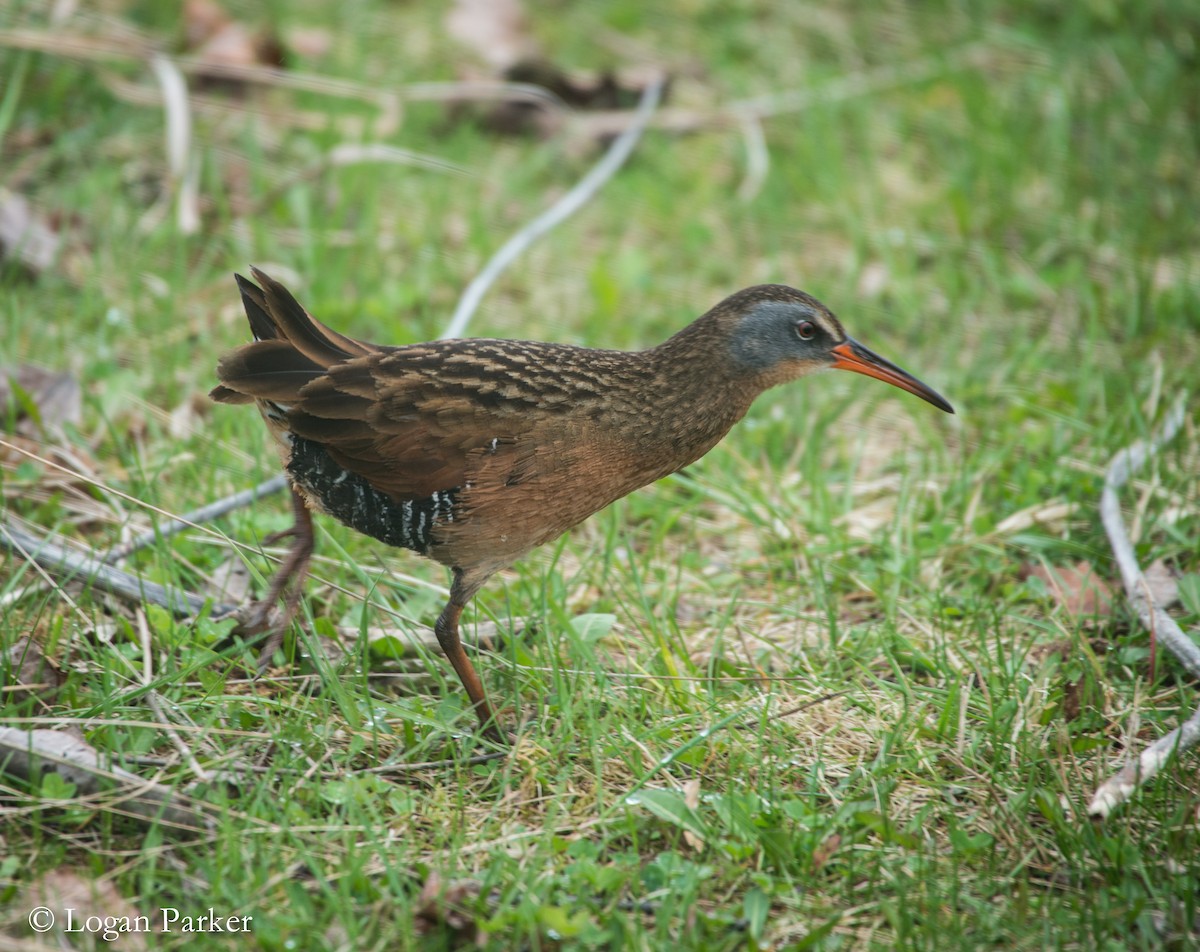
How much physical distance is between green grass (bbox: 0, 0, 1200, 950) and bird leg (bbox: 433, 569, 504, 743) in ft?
0.28

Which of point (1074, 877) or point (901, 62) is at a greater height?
point (901, 62)

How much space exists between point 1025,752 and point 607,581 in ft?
4.36

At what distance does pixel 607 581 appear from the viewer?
12.6 ft

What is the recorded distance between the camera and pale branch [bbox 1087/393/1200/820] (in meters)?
2.93

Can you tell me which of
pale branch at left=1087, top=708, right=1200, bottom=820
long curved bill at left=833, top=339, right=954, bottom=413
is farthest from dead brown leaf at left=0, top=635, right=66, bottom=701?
pale branch at left=1087, top=708, right=1200, bottom=820

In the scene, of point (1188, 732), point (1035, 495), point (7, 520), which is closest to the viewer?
point (1188, 732)

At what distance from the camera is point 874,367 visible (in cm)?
362

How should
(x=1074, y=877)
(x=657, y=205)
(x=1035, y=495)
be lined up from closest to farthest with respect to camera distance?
(x=1074, y=877)
(x=1035, y=495)
(x=657, y=205)

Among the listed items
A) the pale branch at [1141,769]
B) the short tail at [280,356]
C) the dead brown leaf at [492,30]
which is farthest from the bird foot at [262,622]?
the dead brown leaf at [492,30]

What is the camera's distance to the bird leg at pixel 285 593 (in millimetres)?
3363

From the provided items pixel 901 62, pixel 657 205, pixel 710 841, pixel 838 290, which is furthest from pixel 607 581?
pixel 901 62

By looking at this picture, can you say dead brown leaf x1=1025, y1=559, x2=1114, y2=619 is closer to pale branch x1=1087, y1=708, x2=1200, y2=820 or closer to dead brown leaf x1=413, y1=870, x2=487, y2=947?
pale branch x1=1087, y1=708, x2=1200, y2=820

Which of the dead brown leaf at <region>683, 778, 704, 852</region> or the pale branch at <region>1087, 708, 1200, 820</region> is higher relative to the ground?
the pale branch at <region>1087, 708, 1200, 820</region>

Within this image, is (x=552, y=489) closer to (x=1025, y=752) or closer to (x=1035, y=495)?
(x=1025, y=752)
